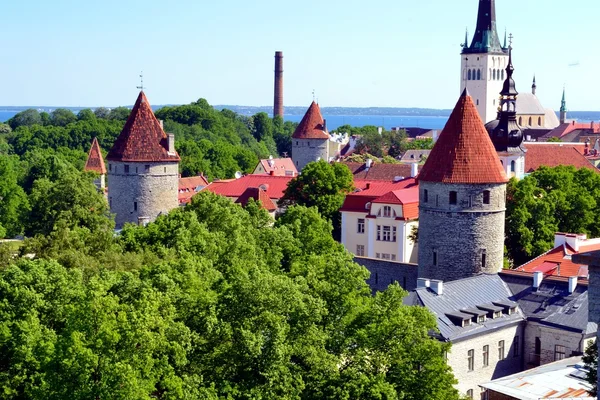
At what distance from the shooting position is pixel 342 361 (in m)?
25.8

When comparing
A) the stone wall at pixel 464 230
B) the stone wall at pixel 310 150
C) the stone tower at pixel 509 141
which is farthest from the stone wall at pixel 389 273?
the stone wall at pixel 310 150

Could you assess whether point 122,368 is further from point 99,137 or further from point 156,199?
point 99,137

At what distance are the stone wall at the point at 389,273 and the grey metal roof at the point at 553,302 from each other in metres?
5.56

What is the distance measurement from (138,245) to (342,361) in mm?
13142

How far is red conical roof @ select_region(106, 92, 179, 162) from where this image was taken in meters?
51.0

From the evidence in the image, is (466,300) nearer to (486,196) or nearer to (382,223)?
(486,196)

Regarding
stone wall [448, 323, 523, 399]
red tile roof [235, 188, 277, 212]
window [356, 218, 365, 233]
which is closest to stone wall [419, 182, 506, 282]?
stone wall [448, 323, 523, 399]

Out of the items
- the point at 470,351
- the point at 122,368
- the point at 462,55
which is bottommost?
the point at 470,351

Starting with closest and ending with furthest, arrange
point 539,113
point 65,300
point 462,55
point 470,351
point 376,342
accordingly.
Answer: point 376,342, point 65,300, point 470,351, point 462,55, point 539,113

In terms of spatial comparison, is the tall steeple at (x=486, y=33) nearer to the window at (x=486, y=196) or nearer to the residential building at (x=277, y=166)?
the residential building at (x=277, y=166)

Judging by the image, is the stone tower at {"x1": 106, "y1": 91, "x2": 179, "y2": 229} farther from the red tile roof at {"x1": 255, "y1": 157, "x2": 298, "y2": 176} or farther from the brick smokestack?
the brick smokestack

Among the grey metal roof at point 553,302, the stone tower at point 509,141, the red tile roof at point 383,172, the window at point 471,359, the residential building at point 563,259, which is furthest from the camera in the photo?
the red tile roof at point 383,172

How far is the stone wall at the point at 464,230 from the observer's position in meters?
38.4

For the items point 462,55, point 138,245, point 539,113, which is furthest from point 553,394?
point 539,113
